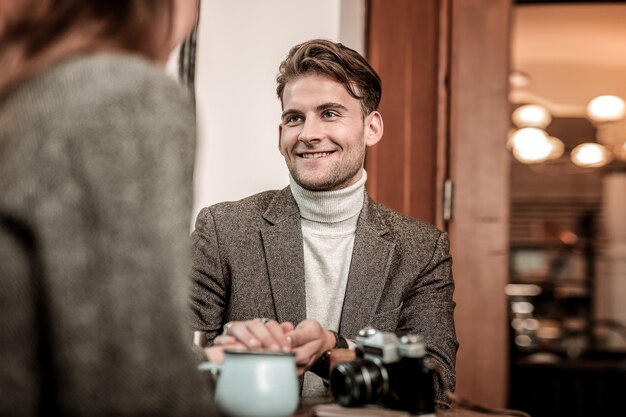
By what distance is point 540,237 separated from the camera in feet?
35.0

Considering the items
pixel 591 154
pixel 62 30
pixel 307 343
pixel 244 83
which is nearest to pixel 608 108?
pixel 591 154

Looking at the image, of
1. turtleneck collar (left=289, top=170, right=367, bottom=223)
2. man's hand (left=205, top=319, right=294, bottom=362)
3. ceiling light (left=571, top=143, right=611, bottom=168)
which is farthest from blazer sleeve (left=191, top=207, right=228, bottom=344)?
ceiling light (left=571, top=143, right=611, bottom=168)

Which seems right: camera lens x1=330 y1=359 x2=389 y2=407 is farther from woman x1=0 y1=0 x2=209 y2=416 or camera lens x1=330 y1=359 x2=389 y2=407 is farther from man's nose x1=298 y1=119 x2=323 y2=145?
man's nose x1=298 y1=119 x2=323 y2=145

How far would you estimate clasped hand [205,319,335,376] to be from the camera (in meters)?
1.27

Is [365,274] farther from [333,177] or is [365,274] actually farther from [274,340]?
[274,340]

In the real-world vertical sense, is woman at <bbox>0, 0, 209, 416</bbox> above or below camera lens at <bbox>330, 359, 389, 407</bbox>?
above

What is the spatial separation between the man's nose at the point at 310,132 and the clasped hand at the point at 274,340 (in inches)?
27.8

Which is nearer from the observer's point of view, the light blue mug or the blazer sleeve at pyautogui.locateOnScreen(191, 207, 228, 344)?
the light blue mug

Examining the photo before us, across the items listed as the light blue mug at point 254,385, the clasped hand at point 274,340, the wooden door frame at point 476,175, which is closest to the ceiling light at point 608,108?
the wooden door frame at point 476,175

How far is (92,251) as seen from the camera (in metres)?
0.71

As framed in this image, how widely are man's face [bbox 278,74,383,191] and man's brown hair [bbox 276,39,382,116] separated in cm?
2

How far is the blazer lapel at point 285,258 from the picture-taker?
1.93m

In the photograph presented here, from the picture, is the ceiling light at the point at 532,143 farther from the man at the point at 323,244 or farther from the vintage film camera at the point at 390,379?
the vintage film camera at the point at 390,379

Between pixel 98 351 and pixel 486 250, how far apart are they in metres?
1.81
